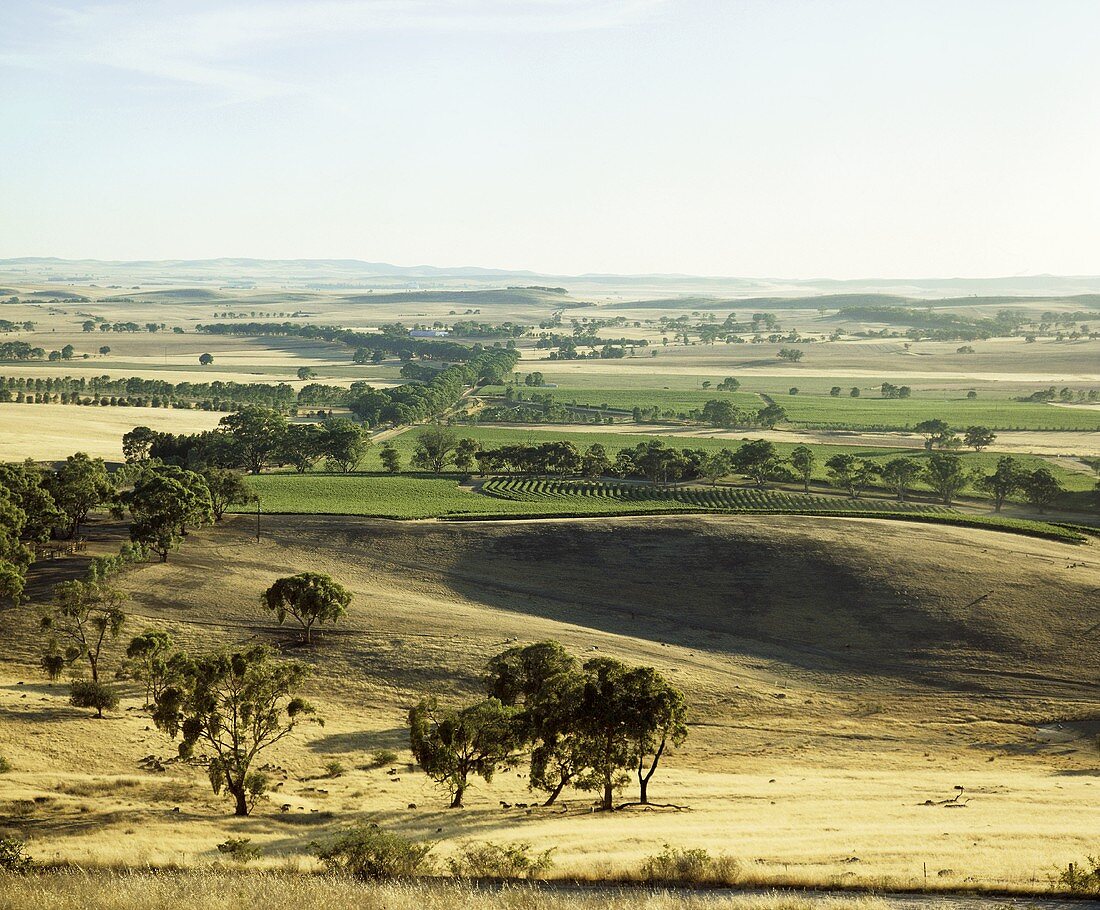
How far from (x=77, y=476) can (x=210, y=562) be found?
47.4 ft

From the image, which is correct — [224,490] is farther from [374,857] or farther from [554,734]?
[374,857]

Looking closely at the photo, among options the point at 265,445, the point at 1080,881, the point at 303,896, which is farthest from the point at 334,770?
the point at 265,445

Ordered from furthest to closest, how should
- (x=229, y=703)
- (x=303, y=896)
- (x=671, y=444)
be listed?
(x=671, y=444)
(x=229, y=703)
(x=303, y=896)

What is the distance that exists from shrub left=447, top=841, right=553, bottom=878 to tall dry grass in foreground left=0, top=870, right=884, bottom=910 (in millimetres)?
1695

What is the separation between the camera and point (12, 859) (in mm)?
29422

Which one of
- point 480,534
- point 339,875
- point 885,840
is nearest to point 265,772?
point 339,875

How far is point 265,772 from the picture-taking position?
48.0 metres

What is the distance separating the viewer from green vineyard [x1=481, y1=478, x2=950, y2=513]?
111 meters

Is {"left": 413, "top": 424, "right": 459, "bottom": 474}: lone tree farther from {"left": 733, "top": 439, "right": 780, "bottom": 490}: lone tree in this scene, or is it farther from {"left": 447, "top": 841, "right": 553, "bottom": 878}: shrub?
{"left": 447, "top": 841, "right": 553, "bottom": 878}: shrub

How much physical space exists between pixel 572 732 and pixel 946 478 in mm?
88673

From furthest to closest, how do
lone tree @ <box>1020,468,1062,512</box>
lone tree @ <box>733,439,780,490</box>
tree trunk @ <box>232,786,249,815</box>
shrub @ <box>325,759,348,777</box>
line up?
lone tree @ <box>733,439,780,490</box>
lone tree @ <box>1020,468,1062,512</box>
shrub @ <box>325,759,348,777</box>
tree trunk @ <box>232,786,249,815</box>

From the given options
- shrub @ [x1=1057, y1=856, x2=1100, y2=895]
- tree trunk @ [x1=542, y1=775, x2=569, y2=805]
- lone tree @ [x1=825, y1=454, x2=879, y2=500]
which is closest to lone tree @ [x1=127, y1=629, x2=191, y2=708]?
tree trunk @ [x1=542, y1=775, x2=569, y2=805]

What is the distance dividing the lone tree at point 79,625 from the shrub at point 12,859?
29448 mm

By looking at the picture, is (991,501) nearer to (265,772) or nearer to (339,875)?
(265,772)
